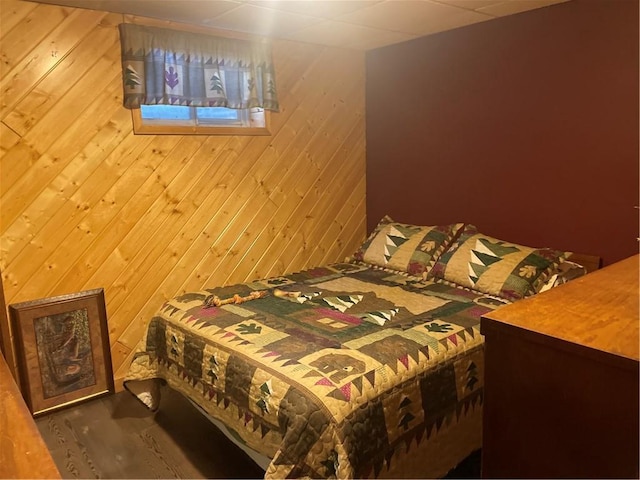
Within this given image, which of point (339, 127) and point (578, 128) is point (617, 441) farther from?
point (339, 127)

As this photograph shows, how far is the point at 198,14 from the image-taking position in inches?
111

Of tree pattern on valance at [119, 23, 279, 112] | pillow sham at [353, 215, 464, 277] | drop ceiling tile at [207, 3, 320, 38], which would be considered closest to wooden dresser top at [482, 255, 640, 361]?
pillow sham at [353, 215, 464, 277]

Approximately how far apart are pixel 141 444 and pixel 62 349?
78 cm

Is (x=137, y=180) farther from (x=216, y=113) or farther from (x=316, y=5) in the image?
(x=316, y=5)

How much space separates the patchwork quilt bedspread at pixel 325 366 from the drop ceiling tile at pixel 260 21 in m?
1.58

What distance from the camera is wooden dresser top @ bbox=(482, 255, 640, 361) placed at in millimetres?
999

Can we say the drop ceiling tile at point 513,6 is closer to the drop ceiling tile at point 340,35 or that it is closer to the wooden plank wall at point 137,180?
the drop ceiling tile at point 340,35

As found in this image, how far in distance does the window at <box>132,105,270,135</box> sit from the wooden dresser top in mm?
2413

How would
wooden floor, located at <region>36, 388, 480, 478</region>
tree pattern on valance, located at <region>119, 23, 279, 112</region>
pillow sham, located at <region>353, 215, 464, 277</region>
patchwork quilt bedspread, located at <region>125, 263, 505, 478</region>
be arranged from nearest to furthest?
patchwork quilt bedspread, located at <region>125, 263, 505, 478</region> → wooden floor, located at <region>36, 388, 480, 478</region> → tree pattern on valance, located at <region>119, 23, 279, 112</region> → pillow sham, located at <region>353, 215, 464, 277</region>

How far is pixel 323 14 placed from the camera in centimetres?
283

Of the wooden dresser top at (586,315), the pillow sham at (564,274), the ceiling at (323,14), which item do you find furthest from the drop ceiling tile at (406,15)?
the wooden dresser top at (586,315)

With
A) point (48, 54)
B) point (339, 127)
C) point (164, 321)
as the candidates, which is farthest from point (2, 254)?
point (339, 127)

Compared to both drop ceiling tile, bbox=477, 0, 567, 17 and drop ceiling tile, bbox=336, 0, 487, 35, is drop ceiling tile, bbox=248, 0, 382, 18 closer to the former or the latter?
drop ceiling tile, bbox=336, 0, 487, 35

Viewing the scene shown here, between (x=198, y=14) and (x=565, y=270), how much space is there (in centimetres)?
249
